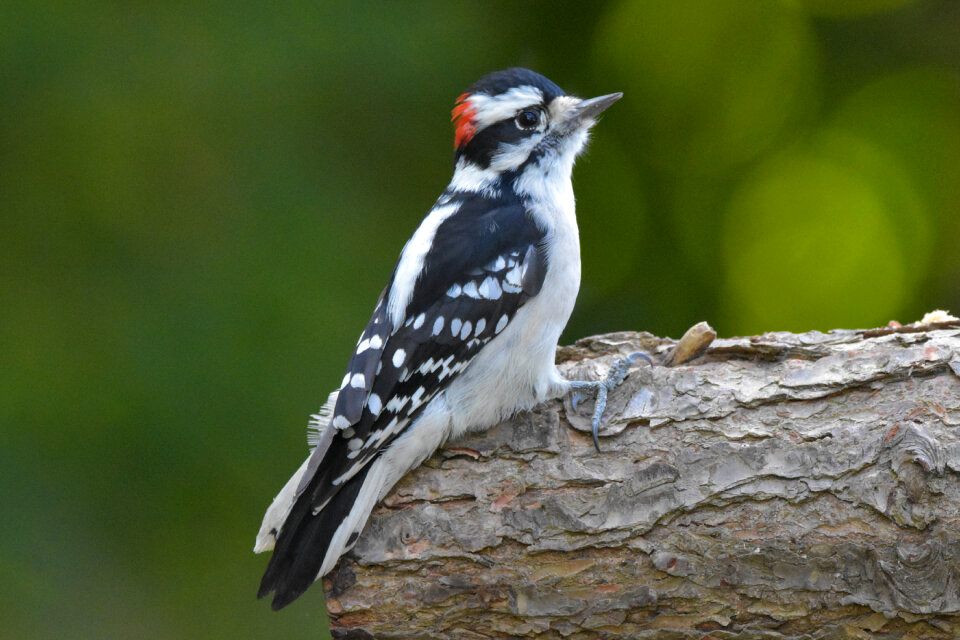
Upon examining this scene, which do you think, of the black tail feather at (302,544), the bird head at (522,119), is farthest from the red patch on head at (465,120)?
the black tail feather at (302,544)

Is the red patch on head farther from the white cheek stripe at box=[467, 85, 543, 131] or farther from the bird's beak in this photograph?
the bird's beak

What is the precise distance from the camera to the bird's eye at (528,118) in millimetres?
2637

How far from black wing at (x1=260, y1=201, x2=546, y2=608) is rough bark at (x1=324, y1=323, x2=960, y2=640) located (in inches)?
4.6

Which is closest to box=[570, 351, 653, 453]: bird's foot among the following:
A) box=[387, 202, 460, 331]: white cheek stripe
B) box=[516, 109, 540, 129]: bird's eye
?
box=[387, 202, 460, 331]: white cheek stripe

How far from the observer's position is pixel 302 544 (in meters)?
2.14

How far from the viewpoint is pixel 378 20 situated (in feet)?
12.2

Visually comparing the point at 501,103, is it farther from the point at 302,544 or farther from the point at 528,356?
the point at 302,544

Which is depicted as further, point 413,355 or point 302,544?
point 413,355

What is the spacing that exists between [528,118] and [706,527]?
4.14ft

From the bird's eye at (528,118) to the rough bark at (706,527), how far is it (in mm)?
922

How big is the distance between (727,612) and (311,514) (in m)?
1.00

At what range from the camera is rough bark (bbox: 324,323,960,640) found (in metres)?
2.04

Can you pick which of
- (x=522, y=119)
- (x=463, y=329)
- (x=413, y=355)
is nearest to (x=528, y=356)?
(x=463, y=329)

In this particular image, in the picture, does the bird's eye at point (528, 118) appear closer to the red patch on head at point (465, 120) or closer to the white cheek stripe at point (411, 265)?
the red patch on head at point (465, 120)
